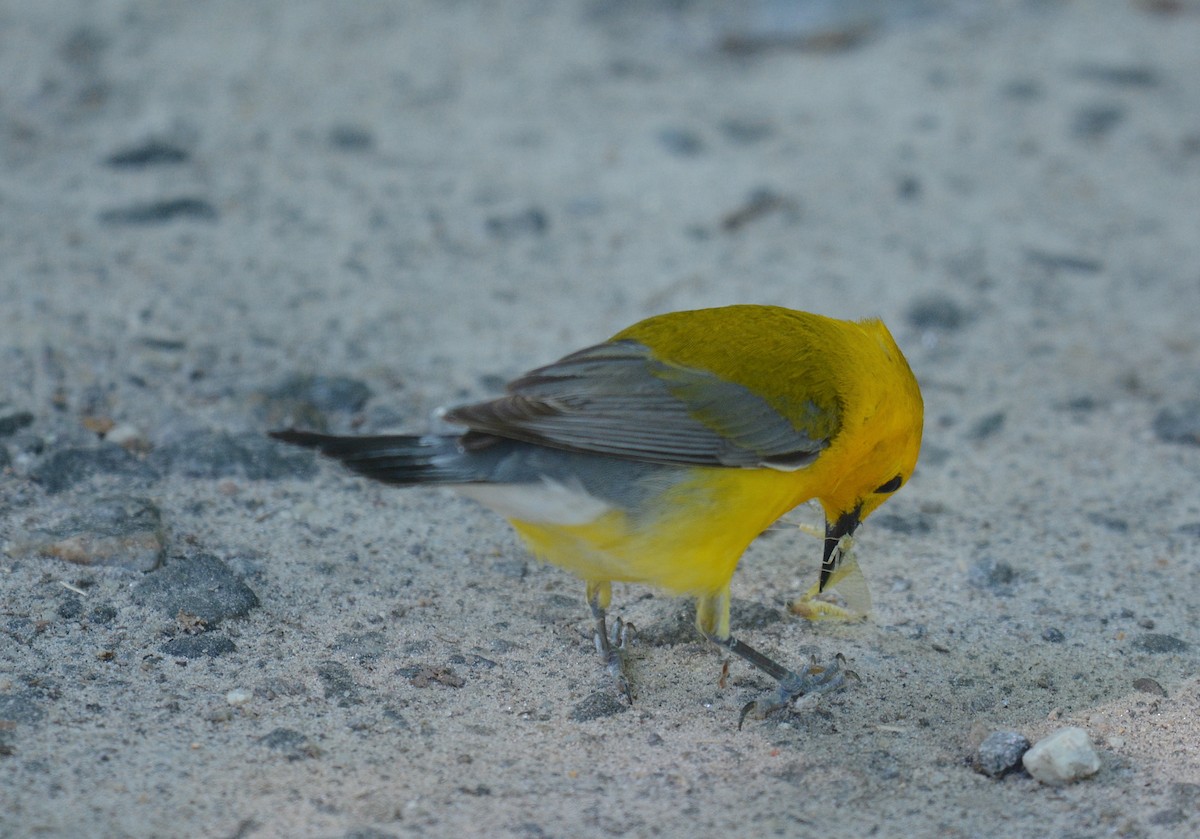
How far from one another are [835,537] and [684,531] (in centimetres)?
70

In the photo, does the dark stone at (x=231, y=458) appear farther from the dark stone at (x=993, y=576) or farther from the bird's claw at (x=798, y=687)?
the dark stone at (x=993, y=576)

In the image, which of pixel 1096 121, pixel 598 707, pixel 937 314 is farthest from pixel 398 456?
pixel 1096 121

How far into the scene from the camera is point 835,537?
13.0 feet

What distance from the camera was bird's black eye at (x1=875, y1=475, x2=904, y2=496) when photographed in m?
3.87

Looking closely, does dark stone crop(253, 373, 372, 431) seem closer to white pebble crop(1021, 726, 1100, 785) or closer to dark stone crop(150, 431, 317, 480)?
dark stone crop(150, 431, 317, 480)

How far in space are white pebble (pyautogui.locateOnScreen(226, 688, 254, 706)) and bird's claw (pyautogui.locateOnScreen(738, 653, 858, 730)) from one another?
1288mm

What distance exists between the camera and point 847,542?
397 cm

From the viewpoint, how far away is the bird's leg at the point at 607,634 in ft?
12.1

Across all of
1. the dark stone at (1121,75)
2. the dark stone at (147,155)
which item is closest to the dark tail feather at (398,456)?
the dark stone at (147,155)

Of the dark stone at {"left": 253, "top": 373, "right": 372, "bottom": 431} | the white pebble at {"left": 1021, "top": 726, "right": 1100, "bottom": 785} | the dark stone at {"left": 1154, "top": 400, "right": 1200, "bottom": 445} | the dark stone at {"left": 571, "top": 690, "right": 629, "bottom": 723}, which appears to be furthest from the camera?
the dark stone at {"left": 1154, "top": 400, "right": 1200, "bottom": 445}

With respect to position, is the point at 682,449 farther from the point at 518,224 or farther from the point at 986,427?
the point at 518,224

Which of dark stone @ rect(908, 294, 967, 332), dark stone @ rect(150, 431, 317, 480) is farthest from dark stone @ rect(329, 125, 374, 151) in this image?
dark stone @ rect(908, 294, 967, 332)

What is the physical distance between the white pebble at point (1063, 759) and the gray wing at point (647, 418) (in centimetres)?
93

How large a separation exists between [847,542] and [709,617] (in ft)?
1.85
